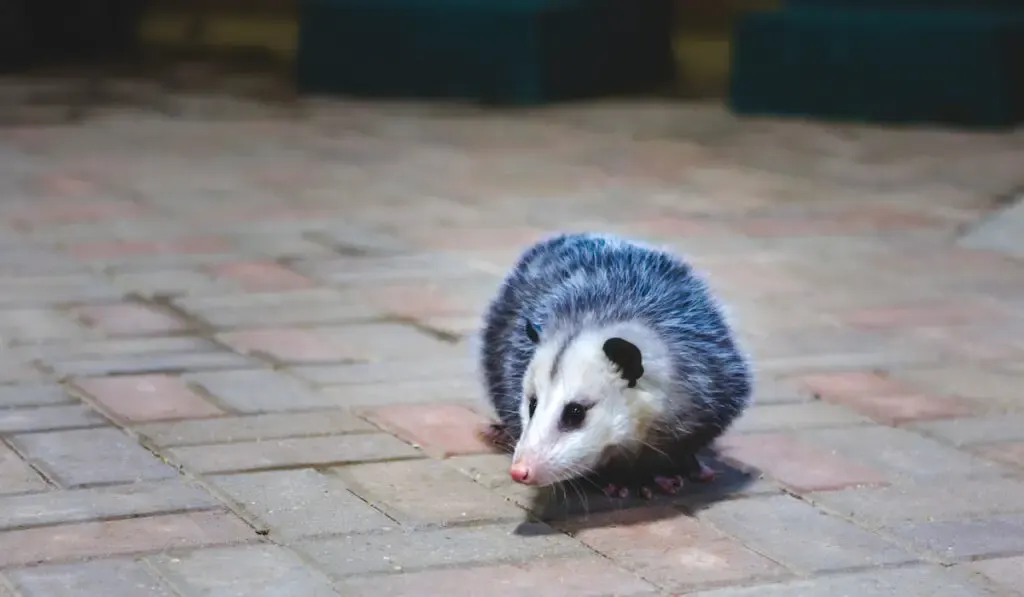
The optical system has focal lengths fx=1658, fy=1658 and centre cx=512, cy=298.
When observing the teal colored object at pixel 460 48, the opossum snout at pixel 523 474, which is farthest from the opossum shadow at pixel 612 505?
the teal colored object at pixel 460 48

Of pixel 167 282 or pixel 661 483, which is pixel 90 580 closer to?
pixel 661 483

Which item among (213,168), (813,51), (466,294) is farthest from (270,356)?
(813,51)

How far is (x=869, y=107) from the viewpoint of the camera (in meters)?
8.96

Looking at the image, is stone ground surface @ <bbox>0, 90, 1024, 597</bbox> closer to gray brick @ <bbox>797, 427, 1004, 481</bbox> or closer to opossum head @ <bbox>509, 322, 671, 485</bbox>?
gray brick @ <bbox>797, 427, 1004, 481</bbox>

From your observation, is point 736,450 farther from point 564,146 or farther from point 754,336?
point 564,146

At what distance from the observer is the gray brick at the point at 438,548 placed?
2.79 metres

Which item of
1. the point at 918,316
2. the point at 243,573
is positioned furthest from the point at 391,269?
the point at 243,573

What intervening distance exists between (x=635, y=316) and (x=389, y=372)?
43.9 inches

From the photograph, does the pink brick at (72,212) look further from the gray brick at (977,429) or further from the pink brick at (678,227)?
the gray brick at (977,429)

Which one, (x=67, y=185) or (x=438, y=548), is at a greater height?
(x=438, y=548)

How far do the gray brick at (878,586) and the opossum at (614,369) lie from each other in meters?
0.41

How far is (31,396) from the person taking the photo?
3.76 meters

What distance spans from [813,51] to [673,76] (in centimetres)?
222

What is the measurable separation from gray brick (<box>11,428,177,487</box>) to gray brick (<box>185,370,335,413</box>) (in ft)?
1.15
